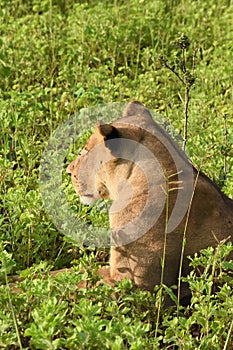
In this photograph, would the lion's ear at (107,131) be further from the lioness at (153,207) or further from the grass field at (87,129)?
the grass field at (87,129)

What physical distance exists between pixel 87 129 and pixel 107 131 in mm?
1836

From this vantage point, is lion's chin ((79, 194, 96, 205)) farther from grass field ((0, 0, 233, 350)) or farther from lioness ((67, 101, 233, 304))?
lioness ((67, 101, 233, 304))

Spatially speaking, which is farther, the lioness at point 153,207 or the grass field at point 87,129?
the lioness at point 153,207

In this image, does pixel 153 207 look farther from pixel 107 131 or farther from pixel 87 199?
pixel 87 199

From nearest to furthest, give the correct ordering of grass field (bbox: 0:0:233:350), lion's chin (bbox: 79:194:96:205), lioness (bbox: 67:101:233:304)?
grass field (bbox: 0:0:233:350) → lioness (bbox: 67:101:233:304) → lion's chin (bbox: 79:194:96:205)

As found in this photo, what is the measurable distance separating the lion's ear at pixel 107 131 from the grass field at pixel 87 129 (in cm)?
50

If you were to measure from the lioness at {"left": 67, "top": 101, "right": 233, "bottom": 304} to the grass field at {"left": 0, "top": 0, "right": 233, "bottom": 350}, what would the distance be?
135 mm

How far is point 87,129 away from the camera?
596 cm

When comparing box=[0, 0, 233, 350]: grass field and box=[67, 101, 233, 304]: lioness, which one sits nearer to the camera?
box=[0, 0, 233, 350]: grass field

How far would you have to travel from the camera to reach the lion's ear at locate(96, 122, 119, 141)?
412 cm

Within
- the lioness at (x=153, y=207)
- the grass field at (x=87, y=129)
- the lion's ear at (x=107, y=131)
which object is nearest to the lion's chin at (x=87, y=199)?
the grass field at (x=87, y=129)

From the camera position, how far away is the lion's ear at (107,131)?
412 cm

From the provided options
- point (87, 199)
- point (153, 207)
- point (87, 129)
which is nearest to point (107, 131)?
point (153, 207)

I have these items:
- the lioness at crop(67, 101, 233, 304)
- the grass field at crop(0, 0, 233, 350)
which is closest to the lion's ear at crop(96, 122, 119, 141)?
the lioness at crop(67, 101, 233, 304)
